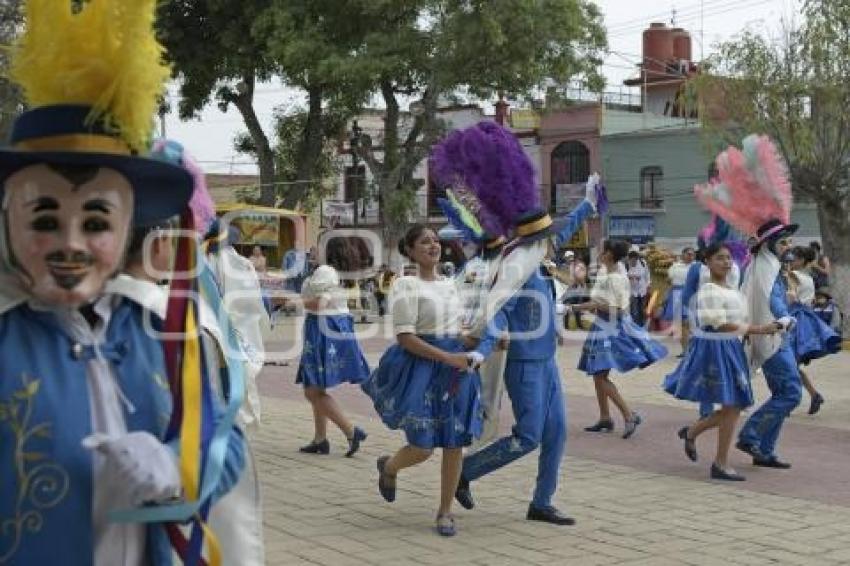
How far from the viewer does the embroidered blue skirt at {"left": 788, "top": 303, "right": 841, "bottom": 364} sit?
1039 centimetres

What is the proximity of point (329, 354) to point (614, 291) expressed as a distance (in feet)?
9.10

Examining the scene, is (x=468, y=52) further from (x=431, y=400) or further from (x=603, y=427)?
(x=431, y=400)

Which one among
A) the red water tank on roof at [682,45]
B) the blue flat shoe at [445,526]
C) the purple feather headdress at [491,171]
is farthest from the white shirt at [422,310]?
the red water tank on roof at [682,45]

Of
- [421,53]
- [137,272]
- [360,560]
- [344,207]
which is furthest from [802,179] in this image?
[344,207]

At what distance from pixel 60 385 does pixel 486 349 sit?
3725 mm

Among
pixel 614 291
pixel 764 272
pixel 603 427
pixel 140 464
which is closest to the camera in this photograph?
pixel 140 464

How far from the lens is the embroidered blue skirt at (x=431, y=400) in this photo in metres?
6.09

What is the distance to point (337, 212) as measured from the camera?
44062mm

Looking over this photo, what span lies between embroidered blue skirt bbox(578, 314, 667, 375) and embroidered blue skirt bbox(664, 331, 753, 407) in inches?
61.8

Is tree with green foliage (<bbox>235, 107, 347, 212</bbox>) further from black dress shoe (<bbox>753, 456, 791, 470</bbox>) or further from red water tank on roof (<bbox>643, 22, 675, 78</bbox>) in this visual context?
black dress shoe (<bbox>753, 456, 791, 470</bbox>)

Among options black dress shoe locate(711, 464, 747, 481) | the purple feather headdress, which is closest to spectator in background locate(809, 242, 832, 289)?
black dress shoe locate(711, 464, 747, 481)

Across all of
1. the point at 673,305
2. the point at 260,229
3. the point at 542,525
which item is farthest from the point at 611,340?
the point at 260,229

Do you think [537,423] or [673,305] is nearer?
[537,423]

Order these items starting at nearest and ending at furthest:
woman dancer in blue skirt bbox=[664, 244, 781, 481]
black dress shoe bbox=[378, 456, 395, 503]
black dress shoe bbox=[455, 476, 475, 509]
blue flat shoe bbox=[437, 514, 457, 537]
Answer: blue flat shoe bbox=[437, 514, 457, 537] < black dress shoe bbox=[378, 456, 395, 503] < black dress shoe bbox=[455, 476, 475, 509] < woman dancer in blue skirt bbox=[664, 244, 781, 481]
